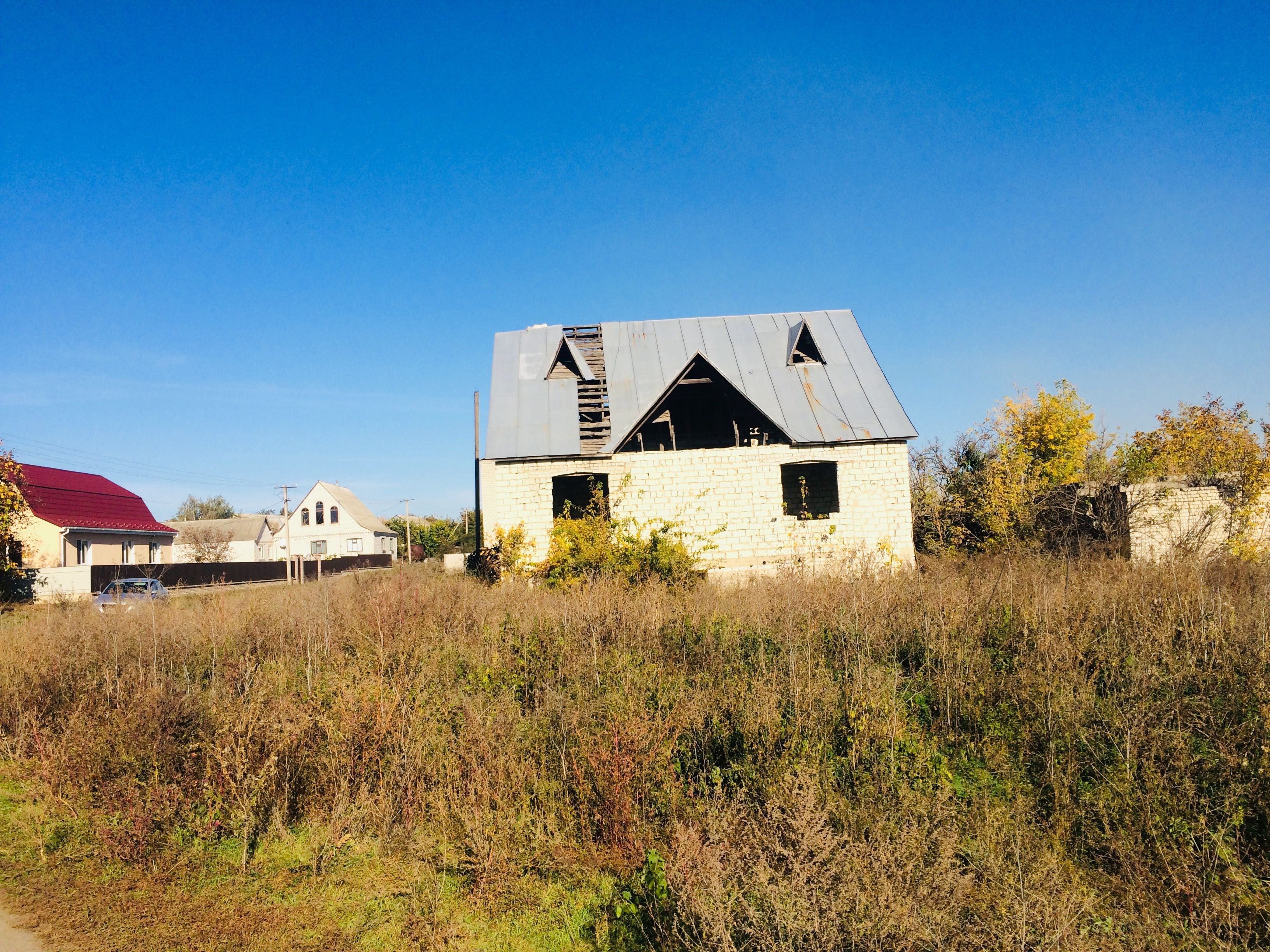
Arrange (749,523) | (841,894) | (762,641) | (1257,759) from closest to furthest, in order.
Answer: (841,894) → (1257,759) → (762,641) → (749,523)

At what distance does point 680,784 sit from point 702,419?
15971 millimetres

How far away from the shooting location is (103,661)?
322 inches

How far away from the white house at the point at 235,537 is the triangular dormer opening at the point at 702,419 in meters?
45.0

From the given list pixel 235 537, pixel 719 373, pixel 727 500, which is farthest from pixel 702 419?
pixel 235 537

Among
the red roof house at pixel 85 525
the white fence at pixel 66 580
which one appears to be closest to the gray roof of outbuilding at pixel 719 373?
the white fence at pixel 66 580

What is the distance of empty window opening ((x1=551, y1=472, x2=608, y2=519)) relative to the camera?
1755 cm

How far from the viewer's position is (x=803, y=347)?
68.8 ft

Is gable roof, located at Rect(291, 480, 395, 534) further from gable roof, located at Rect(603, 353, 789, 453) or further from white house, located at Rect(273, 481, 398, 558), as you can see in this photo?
gable roof, located at Rect(603, 353, 789, 453)

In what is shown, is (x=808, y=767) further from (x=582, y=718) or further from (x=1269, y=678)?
(x=1269, y=678)

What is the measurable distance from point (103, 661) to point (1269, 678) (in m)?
11.2

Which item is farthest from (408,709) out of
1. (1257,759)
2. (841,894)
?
(1257,759)

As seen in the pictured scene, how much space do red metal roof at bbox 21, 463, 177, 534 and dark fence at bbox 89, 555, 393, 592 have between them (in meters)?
3.72

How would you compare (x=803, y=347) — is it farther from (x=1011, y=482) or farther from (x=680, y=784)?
(x=680, y=784)

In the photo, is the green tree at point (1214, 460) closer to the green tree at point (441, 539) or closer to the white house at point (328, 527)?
the green tree at point (441, 539)
